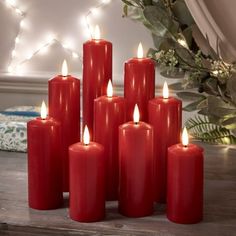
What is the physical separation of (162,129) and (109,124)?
0.31 ft

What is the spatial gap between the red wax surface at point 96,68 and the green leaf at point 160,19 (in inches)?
12.4

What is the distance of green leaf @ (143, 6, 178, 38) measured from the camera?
1.45 metres

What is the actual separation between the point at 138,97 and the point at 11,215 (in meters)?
0.31

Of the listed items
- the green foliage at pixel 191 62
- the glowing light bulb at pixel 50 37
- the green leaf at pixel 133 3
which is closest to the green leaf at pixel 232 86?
the green foliage at pixel 191 62

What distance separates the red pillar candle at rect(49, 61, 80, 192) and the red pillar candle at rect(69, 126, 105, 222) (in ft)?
0.40

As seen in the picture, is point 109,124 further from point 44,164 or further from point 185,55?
point 185,55

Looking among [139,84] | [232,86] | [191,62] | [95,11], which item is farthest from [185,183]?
[95,11]

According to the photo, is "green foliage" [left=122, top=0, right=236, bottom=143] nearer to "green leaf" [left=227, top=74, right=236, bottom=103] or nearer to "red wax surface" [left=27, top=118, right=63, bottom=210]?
"green leaf" [left=227, top=74, right=236, bottom=103]

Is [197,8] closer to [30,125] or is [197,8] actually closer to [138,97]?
[138,97]

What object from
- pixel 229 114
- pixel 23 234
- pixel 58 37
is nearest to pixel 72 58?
pixel 58 37

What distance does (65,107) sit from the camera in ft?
3.72

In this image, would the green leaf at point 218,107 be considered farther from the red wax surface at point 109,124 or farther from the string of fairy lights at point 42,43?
the string of fairy lights at point 42,43

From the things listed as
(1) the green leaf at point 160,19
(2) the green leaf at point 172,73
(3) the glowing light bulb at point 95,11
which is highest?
(3) the glowing light bulb at point 95,11

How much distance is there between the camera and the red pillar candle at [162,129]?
1.08 m
